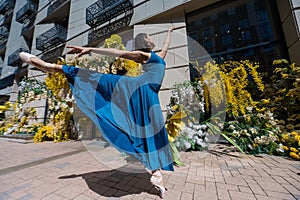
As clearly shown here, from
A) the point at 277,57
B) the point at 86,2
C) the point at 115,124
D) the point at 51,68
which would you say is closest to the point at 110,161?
the point at 115,124

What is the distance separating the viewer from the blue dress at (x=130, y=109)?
1.34m

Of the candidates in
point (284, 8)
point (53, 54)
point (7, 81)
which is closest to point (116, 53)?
point (284, 8)

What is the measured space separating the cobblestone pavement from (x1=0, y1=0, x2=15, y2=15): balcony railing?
56.6 feet

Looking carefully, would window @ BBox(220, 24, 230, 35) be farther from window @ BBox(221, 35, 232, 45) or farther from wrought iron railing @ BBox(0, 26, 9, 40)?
wrought iron railing @ BBox(0, 26, 9, 40)

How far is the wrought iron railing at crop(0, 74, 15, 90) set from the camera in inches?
400

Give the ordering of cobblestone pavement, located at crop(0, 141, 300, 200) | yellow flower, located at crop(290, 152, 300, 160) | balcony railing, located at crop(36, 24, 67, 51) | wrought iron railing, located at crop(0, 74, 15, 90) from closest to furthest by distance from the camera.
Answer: cobblestone pavement, located at crop(0, 141, 300, 200)
yellow flower, located at crop(290, 152, 300, 160)
balcony railing, located at crop(36, 24, 67, 51)
wrought iron railing, located at crop(0, 74, 15, 90)

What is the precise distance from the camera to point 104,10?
17.6 feet

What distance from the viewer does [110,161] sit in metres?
2.45

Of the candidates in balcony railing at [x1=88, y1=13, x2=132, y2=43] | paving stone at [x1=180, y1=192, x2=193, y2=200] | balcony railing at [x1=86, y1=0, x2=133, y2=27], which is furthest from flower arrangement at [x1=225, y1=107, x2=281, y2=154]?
balcony railing at [x1=86, y1=0, x2=133, y2=27]

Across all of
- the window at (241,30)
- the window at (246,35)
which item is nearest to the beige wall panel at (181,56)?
the window at (241,30)

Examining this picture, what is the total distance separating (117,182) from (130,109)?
0.96m

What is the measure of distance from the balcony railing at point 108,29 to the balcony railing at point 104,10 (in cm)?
30

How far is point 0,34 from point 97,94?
61.1ft

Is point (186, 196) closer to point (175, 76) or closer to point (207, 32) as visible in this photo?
point (175, 76)
